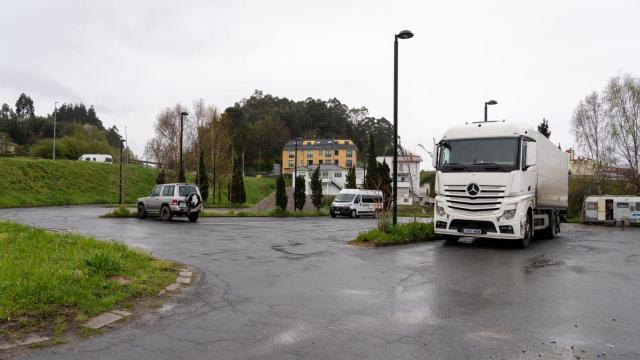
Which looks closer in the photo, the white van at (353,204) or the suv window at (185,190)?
the suv window at (185,190)

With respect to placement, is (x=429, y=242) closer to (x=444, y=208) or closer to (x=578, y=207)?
(x=444, y=208)

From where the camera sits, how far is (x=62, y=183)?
50.0 m

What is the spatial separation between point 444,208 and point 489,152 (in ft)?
6.76

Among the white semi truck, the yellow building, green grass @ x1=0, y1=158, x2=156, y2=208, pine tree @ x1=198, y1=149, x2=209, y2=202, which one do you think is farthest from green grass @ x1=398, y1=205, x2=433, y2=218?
the yellow building

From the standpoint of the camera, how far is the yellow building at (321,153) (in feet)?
382

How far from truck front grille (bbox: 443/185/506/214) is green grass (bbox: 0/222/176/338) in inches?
325

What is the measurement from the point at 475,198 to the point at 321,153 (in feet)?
343

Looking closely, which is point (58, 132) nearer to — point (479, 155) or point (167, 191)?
point (167, 191)

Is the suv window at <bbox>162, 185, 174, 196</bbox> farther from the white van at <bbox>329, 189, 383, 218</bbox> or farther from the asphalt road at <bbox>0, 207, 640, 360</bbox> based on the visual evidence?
the white van at <bbox>329, 189, 383, 218</bbox>

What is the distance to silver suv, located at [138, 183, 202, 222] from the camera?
23.4 metres

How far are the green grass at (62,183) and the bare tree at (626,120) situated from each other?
50.5 metres

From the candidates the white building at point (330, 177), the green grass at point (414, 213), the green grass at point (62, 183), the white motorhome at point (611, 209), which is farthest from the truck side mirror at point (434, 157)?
the white building at point (330, 177)

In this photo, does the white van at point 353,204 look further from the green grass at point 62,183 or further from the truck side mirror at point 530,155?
the green grass at point 62,183

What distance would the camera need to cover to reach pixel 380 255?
38.7 ft
